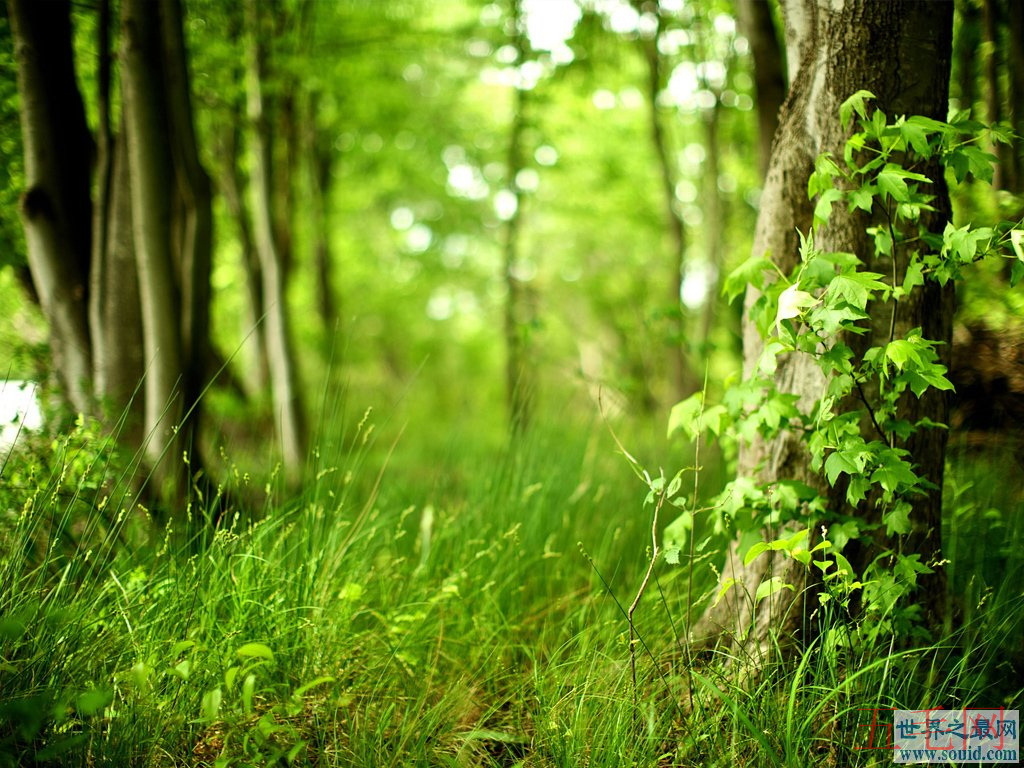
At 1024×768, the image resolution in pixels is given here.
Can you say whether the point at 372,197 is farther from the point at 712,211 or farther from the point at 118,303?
the point at 118,303

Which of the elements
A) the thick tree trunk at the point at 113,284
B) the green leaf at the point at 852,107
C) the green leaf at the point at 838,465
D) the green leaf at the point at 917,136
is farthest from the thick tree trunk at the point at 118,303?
the green leaf at the point at 917,136

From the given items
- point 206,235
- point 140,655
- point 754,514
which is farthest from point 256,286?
point 754,514

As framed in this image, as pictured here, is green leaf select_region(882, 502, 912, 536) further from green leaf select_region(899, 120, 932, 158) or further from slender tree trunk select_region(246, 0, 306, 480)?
slender tree trunk select_region(246, 0, 306, 480)

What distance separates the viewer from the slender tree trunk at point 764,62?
310 cm

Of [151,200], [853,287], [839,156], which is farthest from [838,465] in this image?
[151,200]

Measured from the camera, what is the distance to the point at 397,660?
1.82 metres

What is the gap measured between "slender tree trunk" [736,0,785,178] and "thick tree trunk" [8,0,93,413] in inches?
125

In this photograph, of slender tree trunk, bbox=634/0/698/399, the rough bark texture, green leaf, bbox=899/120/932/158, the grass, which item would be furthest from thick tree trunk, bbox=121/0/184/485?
slender tree trunk, bbox=634/0/698/399

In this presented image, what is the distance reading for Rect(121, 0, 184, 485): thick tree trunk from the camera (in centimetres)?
261

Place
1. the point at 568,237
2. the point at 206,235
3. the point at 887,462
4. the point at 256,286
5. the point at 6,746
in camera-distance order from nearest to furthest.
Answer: the point at 6,746, the point at 887,462, the point at 206,235, the point at 256,286, the point at 568,237

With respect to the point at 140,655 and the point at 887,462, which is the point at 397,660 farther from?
the point at 887,462

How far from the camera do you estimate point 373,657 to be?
1.85 meters

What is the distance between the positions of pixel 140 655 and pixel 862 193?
215cm

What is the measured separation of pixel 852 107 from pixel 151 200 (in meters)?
2.65
